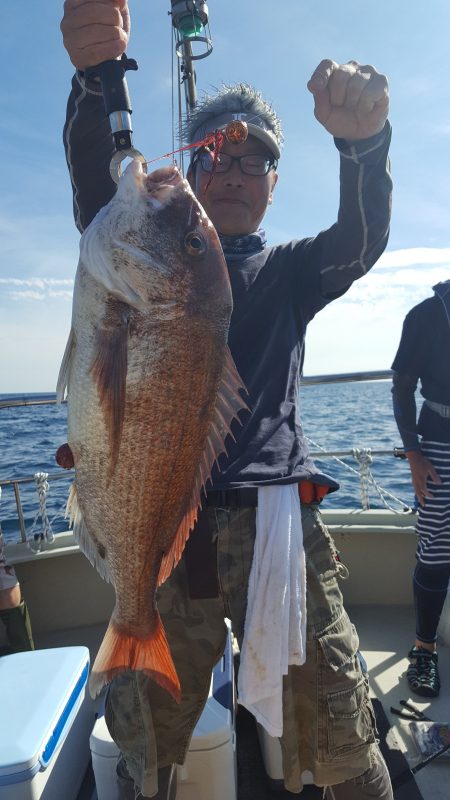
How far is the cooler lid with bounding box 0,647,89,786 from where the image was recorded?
204 centimetres

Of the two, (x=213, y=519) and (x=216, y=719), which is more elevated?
(x=213, y=519)

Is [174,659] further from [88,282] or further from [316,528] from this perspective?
[88,282]

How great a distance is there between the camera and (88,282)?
1.47 m

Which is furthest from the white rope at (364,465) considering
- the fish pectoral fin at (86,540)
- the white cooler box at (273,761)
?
the fish pectoral fin at (86,540)

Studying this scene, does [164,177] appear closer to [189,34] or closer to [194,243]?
[194,243]

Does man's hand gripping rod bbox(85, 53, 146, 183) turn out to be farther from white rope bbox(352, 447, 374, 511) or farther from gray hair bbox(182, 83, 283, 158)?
white rope bbox(352, 447, 374, 511)

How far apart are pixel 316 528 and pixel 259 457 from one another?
0.35 metres

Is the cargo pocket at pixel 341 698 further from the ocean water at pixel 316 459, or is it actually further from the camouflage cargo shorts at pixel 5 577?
the camouflage cargo shorts at pixel 5 577

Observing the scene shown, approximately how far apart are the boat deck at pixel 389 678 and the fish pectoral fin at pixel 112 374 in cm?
221

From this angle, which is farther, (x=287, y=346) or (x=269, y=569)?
(x=287, y=346)

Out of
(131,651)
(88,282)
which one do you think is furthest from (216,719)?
(88,282)

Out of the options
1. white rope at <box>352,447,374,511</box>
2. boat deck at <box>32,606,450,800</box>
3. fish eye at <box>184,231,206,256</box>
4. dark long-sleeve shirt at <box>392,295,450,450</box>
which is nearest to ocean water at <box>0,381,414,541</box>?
white rope at <box>352,447,374,511</box>

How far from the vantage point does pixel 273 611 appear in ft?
5.68

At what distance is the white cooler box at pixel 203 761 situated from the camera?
2156 millimetres
